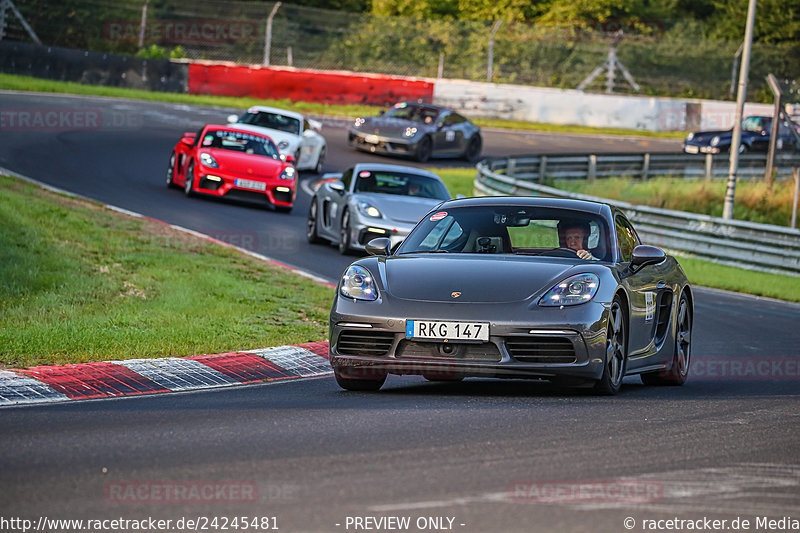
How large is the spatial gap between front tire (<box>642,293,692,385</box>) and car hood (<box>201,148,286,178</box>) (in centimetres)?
1278

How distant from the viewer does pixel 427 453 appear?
593 centimetres

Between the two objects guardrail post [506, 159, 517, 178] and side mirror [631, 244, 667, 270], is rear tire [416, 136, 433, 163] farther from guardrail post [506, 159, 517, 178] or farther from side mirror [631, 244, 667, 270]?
side mirror [631, 244, 667, 270]

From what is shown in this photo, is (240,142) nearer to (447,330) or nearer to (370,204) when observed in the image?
(370,204)

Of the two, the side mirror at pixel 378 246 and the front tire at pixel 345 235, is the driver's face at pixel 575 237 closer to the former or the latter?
the side mirror at pixel 378 246

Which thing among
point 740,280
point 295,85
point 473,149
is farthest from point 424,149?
point 740,280

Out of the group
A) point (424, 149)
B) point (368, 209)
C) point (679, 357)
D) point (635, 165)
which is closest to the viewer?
point (679, 357)

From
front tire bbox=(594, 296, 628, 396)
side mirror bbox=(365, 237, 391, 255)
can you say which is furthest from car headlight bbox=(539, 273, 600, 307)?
side mirror bbox=(365, 237, 391, 255)

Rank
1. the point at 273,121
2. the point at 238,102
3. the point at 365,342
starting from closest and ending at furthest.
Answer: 1. the point at 365,342
2. the point at 273,121
3. the point at 238,102

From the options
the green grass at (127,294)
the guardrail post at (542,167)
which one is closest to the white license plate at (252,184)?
the green grass at (127,294)

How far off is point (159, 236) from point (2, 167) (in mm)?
7270

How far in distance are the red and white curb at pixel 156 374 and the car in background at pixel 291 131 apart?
16.6 meters

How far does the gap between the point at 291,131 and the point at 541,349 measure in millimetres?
20649

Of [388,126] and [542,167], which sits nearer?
[542,167]

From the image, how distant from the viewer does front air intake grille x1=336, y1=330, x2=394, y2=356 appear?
802 cm
